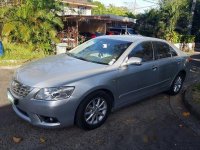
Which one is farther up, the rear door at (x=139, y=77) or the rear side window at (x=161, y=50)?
the rear side window at (x=161, y=50)

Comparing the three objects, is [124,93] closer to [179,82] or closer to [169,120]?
Answer: [169,120]

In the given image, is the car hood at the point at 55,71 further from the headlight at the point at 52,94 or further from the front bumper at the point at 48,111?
the front bumper at the point at 48,111

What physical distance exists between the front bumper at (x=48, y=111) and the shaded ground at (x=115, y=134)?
32 centimetres

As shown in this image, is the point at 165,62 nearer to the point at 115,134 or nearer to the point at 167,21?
the point at 115,134

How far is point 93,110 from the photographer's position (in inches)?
180

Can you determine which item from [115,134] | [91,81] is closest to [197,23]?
[115,134]

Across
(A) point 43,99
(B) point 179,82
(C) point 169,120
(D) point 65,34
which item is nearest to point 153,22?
(D) point 65,34

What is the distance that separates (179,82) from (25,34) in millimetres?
7117

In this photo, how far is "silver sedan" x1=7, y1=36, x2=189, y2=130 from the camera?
4074 mm

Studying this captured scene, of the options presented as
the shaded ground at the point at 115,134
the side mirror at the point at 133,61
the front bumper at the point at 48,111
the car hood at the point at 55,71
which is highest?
the side mirror at the point at 133,61

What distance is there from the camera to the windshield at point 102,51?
5.11m

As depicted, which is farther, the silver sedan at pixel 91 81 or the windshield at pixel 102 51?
the windshield at pixel 102 51

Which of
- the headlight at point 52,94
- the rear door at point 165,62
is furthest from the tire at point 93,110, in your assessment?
the rear door at point 165,62

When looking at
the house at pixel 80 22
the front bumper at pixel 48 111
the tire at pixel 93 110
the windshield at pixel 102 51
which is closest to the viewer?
the front bumper at pixel 48 111
